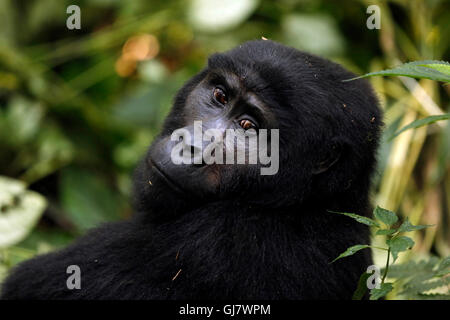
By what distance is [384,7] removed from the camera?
565 cm

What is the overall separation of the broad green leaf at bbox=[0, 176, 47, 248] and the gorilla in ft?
3.42

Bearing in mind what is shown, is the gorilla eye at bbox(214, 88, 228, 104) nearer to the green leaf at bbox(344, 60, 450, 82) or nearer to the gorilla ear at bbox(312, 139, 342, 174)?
the gorilla ear at bbox(312, 139, 342, 174)

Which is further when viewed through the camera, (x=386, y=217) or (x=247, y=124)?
(x=247, y=124)

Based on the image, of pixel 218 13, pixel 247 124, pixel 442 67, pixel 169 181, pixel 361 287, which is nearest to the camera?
pixel 442 67

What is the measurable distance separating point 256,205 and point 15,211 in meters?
2.01

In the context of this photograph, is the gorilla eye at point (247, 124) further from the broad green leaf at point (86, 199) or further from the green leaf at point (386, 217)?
the broad green leaf at point (86, 199)

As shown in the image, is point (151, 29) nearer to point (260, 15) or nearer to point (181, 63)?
point (181, 63)

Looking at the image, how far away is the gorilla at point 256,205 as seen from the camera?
7.89ft

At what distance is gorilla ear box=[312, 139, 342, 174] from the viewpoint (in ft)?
8.45

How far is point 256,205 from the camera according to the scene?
2.55 meters

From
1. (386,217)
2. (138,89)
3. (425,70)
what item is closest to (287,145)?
(386,217)

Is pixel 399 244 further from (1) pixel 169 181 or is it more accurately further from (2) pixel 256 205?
(1) pixel 169 181

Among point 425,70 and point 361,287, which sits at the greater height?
point 425,70
